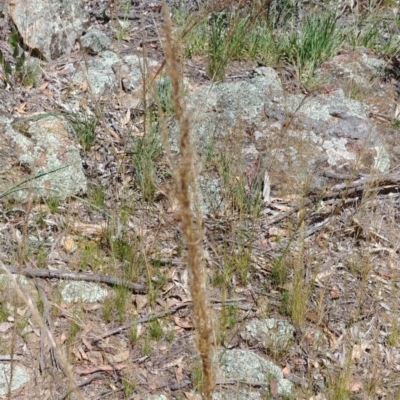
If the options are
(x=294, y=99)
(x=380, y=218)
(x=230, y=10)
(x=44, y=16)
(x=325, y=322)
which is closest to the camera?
(x=325, y=322)

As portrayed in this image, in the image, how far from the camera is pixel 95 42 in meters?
3.81

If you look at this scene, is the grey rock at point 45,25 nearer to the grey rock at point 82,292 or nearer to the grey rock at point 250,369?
the grey rock at point 82,292

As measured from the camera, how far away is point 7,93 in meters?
3.33

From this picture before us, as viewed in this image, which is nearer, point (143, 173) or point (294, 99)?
point (143, 173)

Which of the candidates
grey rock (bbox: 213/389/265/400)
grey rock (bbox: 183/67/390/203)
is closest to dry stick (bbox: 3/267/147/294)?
grey rock (bbox: 213/389/265/400)

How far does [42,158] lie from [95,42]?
109 cm

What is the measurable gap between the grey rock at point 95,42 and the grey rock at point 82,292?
1.76 metres

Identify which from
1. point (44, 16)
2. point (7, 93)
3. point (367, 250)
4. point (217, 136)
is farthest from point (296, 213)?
point (44, 16)

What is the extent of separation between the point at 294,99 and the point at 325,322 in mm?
1396

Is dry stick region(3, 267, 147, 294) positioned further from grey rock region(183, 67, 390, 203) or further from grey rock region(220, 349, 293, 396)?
grey rock region(183, 67, 390, 203)

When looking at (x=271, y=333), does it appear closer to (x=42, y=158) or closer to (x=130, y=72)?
(x=42, y=158)

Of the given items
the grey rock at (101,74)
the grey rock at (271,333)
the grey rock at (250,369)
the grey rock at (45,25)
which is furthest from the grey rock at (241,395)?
the grey rock at (45,25)

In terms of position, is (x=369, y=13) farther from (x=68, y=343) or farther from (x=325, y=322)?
(x=68, y=343)

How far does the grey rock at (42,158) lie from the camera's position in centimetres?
287
